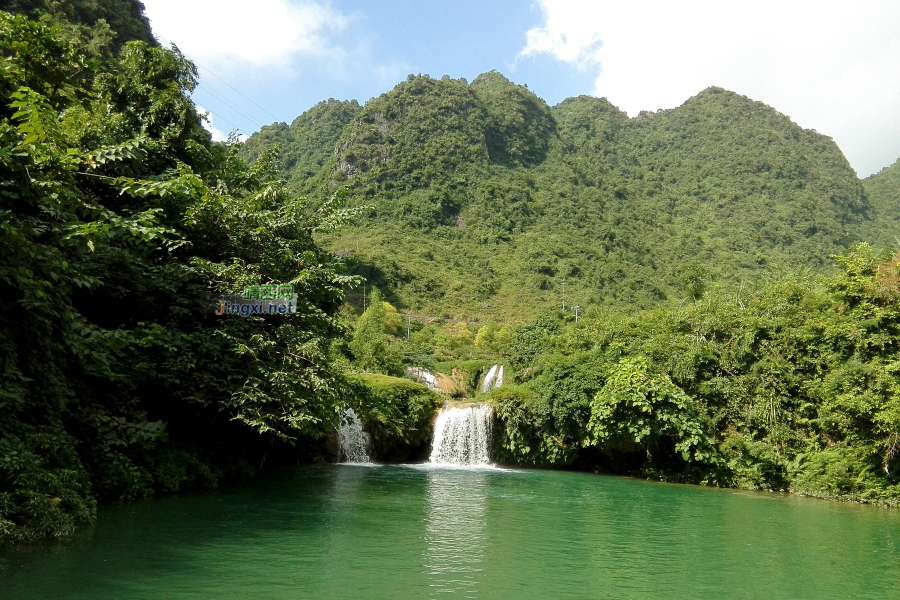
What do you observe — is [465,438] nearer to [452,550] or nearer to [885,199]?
[452,550]

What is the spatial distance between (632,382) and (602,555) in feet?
33.4

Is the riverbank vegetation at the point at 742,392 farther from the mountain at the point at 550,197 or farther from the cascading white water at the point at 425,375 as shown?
the mountain at the point at 550,197

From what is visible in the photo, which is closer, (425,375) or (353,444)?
(353,444)

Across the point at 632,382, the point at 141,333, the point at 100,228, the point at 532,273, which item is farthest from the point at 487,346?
the point at 100,228

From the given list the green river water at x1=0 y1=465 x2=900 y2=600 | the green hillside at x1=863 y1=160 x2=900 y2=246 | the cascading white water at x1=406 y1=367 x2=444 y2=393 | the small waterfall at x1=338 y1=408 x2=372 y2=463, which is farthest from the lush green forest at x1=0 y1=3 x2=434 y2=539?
the green hillside at x1=863 y1=160 x2=900 y2=246

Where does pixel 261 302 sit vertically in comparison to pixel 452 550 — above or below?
above

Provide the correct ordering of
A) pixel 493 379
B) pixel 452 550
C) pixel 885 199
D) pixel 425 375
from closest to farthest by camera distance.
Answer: pixel 452 550
pixel 425 375
pixel 493 379
pixel 885 199

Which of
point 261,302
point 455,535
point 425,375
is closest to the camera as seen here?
point 455,535

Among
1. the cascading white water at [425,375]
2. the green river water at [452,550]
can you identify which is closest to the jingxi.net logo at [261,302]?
the green river water at [452,550]

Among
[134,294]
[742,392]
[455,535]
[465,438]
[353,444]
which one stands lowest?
[455,535]

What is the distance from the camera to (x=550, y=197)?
9444cm

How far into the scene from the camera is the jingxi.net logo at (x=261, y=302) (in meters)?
11.8

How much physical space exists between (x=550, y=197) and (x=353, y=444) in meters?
78.0

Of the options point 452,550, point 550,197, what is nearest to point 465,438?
point 452,550
